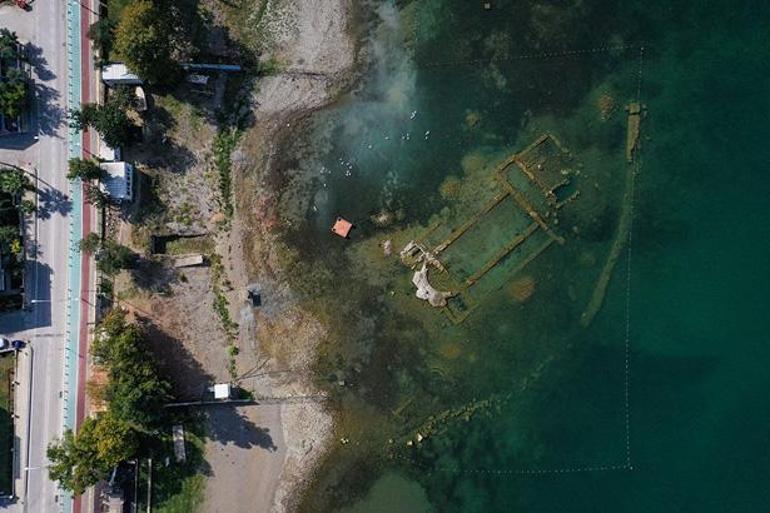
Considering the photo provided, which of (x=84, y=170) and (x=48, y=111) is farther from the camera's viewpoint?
(x=48, y=111)

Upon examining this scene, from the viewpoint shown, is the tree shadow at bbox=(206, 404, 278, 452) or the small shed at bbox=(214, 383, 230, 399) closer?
the small shed at bbox=(214, 383, 230, 399)

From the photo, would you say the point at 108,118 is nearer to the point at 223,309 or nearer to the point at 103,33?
the point at 103,33

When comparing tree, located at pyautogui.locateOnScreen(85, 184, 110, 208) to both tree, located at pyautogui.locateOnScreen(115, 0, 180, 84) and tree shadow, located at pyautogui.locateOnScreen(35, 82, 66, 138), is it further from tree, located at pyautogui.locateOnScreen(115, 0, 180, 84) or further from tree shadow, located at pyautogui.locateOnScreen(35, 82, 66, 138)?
tree, located at pyautogui.locateOnScreen(115, 0, 180, 84)

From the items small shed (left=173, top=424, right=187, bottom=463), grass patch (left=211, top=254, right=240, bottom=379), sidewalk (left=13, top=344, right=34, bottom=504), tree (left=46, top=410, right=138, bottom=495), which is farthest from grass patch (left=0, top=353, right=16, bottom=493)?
grass patch (left=211, top=254, right=240, bottom=379)

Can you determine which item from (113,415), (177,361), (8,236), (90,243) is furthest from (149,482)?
(8,236)

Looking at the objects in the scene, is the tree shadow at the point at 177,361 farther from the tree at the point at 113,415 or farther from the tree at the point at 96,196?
the tree at the point at 96,196

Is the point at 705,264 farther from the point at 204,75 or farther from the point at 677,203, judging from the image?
the point at 204,75

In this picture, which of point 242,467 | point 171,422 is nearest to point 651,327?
point 242,467
